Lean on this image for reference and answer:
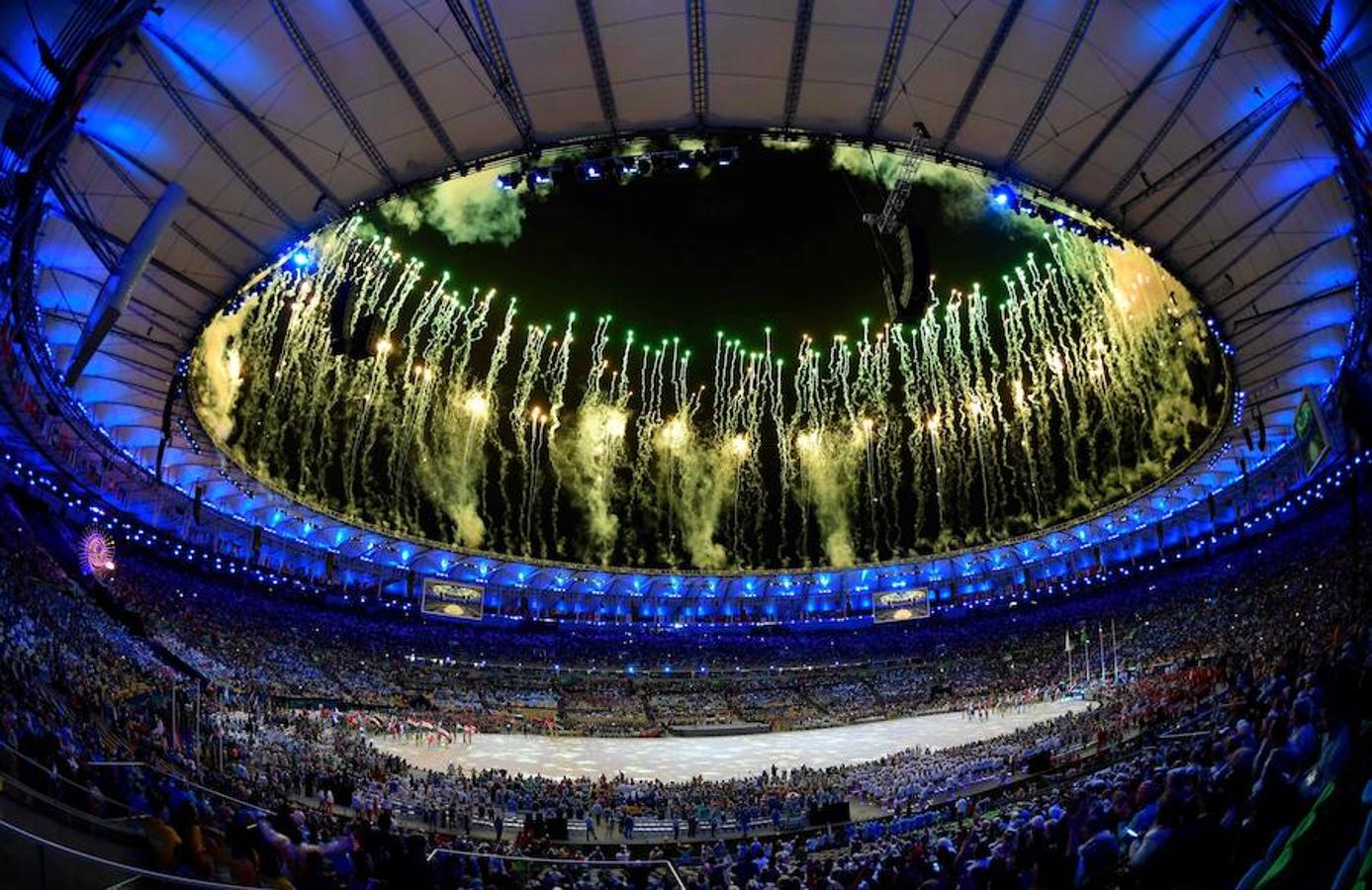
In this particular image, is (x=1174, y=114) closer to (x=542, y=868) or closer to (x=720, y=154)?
(x=720, y=154)

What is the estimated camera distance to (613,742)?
47000mm

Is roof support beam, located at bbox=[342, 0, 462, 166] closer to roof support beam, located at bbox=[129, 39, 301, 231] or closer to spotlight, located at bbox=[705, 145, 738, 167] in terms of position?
roof support beam, located at bbox=[129, 39, 301, 231]

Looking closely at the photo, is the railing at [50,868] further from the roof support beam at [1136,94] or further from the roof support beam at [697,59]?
the roof support beam at [1136,94]

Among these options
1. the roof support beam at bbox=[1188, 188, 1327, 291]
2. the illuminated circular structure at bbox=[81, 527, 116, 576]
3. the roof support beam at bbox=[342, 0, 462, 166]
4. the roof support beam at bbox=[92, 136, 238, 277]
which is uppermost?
the roof support beam at bbox=[342, 0, 462, 166]

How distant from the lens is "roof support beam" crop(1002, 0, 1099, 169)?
19609 mm

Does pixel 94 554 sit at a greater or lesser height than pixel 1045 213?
lesser

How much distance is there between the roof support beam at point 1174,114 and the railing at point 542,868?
1886 cm

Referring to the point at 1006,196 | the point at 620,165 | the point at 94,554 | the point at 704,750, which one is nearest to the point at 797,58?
the point at 620,165

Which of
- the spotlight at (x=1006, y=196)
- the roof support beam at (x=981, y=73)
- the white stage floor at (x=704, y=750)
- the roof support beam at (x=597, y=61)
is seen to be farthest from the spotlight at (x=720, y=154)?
the white stage floor at (x=704, y=750)

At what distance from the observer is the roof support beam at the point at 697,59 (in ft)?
66.7

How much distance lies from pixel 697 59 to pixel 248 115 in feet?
34.5

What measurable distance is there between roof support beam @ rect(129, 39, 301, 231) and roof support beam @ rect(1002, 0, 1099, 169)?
1913 cm

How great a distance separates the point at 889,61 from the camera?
21.5 metres

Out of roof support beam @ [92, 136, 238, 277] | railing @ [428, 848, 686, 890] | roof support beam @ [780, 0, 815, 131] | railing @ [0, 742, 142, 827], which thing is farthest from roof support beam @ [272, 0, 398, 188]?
railing @ [428, 848, 686, 890]
